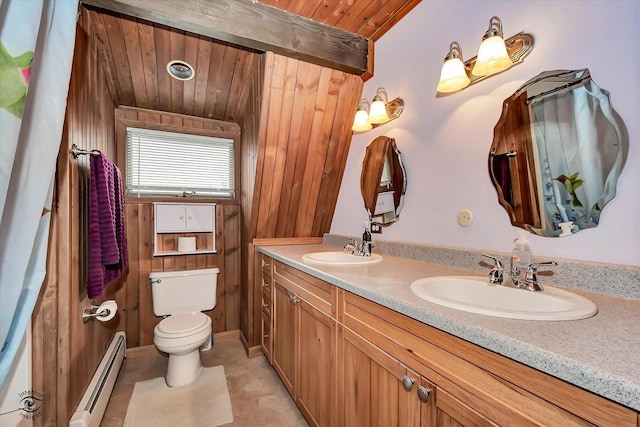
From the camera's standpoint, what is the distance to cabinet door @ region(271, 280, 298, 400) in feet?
5.25

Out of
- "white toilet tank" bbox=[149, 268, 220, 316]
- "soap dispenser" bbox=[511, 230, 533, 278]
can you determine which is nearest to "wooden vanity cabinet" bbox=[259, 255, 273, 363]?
"white toilet tank" bbox=[149, 268, 220, 316]

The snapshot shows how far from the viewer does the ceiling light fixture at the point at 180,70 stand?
1.79 m

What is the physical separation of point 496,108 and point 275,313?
5.75 ft

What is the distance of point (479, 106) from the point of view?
1236 millimetres

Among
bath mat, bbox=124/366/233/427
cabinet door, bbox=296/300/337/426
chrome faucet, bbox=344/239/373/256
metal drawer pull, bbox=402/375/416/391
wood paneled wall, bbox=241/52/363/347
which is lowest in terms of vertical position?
bath mat, bbox=124/366/233/427

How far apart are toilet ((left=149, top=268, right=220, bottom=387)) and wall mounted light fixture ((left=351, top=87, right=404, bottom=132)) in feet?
5.73

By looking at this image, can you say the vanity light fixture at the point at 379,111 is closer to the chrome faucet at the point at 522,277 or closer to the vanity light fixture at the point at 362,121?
the vanity light fixture at the point at 362,121

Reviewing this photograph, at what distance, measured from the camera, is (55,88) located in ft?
2.42

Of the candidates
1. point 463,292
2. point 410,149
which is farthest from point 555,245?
point 410,149

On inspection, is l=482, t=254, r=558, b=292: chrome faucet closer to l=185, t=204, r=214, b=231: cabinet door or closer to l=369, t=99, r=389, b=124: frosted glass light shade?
l=369, t=99, r=389, b=124: frosted glass light shade

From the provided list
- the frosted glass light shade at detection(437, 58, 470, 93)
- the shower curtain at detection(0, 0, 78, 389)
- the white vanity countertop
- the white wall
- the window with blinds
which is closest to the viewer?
the white vanity countertop

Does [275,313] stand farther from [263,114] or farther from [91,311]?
[263,114]

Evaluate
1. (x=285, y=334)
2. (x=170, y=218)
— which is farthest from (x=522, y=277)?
(x=170, y=218)

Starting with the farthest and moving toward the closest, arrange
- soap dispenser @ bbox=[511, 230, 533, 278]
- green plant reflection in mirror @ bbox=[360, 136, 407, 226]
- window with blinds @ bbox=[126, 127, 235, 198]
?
window with blinds @ bbox=[126, 127, 235, 198]
green plant reflection in mirror @ bbox=[360, 136, 407, 226]
soap dispenser @ bbox=[511, 230, 533, 278]
